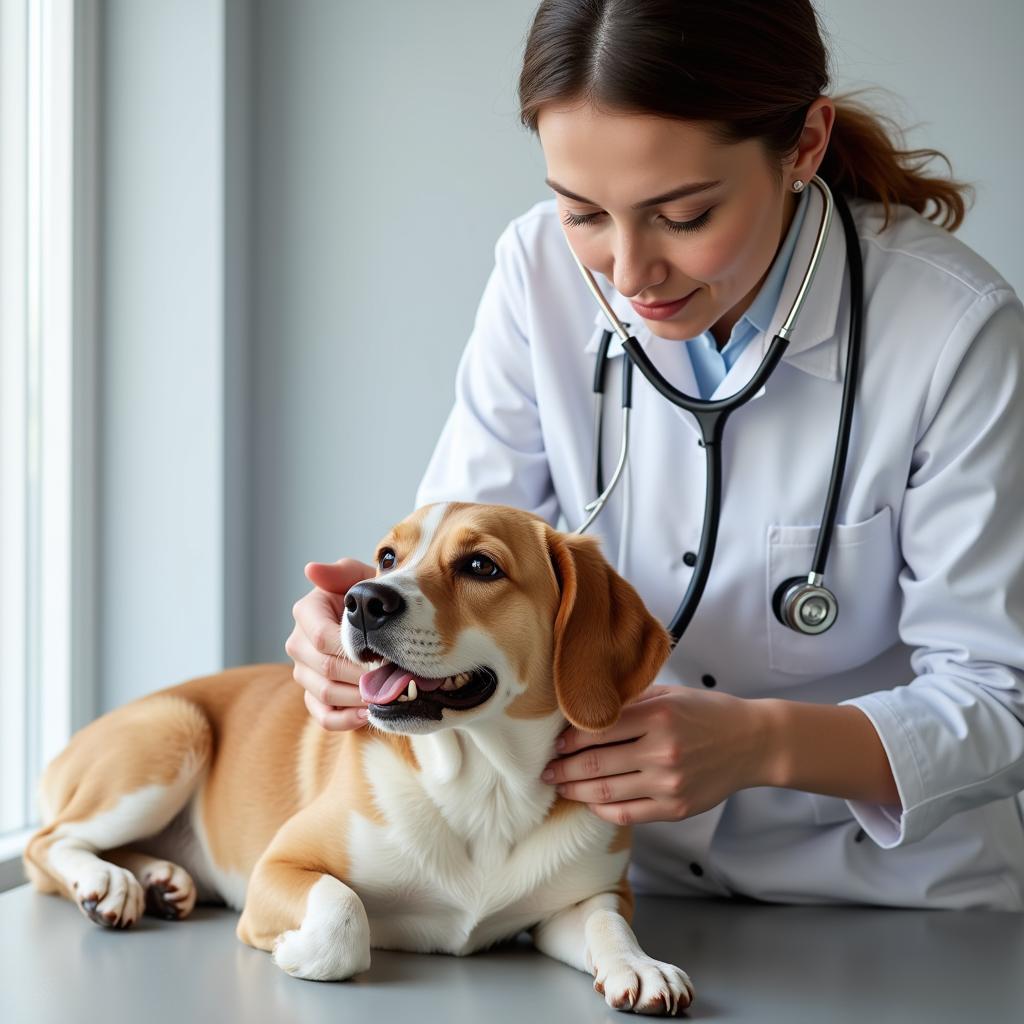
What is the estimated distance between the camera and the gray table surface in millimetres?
1227

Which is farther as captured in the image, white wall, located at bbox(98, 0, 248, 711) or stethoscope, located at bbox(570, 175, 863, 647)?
white wall, located at bbox(98, 0, 248, 711)

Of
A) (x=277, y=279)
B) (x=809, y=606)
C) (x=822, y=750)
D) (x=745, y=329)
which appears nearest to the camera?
(x=822, y=750)

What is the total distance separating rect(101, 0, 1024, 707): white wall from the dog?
1060 millimetres

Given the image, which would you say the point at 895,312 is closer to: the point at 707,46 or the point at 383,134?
the point at 707,46

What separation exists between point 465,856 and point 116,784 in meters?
0.61

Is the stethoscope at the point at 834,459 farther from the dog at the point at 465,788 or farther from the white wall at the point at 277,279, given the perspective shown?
the white wall at the point at 277,279

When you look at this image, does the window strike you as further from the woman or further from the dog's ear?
the dog's ear

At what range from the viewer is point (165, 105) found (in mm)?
2506

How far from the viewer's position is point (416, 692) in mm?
1332

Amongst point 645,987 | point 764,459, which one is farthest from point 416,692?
point 764,459

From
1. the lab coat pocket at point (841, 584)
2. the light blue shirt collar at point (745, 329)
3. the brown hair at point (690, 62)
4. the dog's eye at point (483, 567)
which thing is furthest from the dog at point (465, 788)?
the brown hair at point (690, 62)

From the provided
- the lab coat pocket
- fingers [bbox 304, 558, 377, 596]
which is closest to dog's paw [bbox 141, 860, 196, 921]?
fingers [bbox 304, 558, 377, 596]

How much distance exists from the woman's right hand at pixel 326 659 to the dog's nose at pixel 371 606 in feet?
0.40

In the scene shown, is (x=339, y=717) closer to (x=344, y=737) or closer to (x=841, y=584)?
(x=344, y=737)
